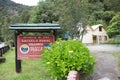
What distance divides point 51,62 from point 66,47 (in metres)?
0.64

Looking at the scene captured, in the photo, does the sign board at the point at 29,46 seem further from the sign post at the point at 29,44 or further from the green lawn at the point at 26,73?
the green lawn at the point at 26,73

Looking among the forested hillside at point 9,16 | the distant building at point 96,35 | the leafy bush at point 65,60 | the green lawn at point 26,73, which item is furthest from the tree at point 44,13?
the leafy bush at point 65,60

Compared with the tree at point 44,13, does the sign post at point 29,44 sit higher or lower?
lower

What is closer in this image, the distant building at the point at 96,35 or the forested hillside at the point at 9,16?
the forested hillside at the point at 9,16

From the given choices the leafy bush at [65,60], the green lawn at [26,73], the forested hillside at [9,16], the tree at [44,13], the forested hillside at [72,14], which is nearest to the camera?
the leafy bush at [65,60]

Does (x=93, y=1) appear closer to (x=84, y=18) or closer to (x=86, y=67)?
(x=84, y=18)

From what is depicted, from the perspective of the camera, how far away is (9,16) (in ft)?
158

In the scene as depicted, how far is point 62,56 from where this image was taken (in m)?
7.04

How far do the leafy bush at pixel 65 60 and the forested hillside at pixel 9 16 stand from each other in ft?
84.2

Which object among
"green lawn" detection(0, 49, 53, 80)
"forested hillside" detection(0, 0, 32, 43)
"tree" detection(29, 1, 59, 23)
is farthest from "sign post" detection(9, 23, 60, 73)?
"forested hillside" detection(0, 0, 32, 43)

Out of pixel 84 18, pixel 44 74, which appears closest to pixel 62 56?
pixel 44 74

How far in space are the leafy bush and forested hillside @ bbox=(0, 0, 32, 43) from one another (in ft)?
84.2

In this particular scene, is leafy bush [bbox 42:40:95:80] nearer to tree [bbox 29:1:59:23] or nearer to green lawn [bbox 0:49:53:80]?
green lawn [bbox 0:49:53:80]

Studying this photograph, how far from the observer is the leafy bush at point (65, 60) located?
6.80 meters
